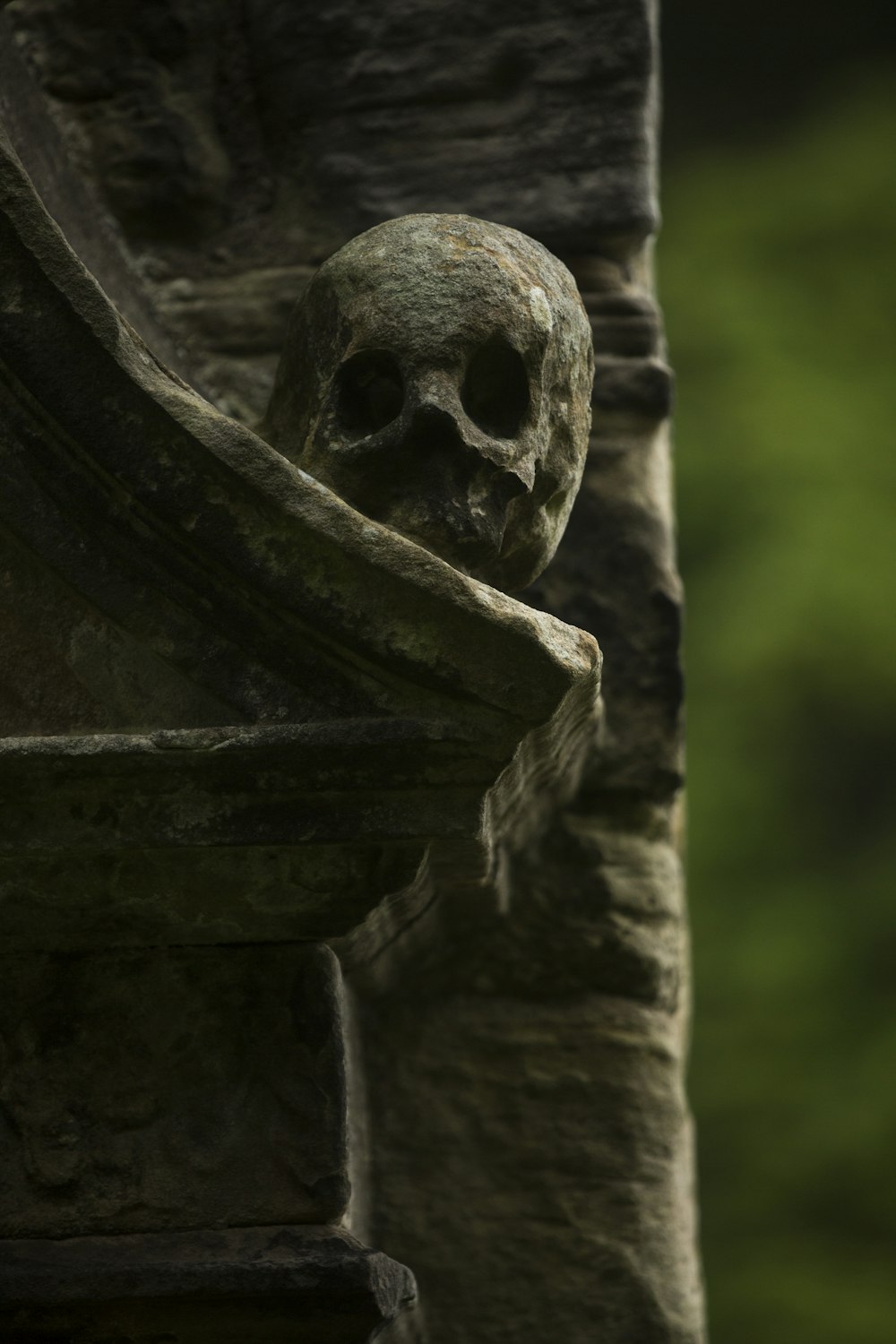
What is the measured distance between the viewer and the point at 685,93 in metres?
3.17

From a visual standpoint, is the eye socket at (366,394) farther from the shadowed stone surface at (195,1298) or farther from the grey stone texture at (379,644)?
the shadowed stone surface at (195,1298)

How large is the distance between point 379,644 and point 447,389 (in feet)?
0.54

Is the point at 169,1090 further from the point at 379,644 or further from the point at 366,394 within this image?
the point at 366,394

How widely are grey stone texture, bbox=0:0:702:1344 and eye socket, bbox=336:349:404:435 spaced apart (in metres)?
0.10

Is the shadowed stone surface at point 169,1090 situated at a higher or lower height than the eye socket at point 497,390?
lower

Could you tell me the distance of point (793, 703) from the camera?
279cm

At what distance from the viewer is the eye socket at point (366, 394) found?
90cm

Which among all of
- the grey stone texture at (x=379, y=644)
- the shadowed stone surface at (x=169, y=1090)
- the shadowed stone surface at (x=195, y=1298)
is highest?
the grey stone texture at (x=379, y=644)

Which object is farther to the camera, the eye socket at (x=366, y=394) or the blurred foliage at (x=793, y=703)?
the blurred foliage at (x=793, y=703)

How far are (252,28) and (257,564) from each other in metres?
0.80

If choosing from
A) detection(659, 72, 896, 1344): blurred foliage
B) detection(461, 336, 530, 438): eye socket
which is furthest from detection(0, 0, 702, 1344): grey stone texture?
detection(659, 72, 896, 1344): blurred foliage

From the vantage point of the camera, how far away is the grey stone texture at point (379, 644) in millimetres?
807

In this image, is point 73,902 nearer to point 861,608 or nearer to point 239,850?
point 239,850

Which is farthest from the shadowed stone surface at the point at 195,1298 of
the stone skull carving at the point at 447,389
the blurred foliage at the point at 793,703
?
the blurred foliage at the point at 793,703
